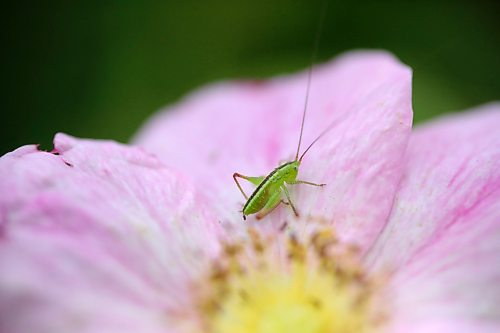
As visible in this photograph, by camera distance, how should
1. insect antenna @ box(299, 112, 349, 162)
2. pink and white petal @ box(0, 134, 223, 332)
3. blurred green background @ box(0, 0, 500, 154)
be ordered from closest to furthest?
pink and white petal @ box(0, 134, 223, 332), insect antenna @ box(299, 112, 349, 162), blurred green background @ box(0, 0, 500, 154)

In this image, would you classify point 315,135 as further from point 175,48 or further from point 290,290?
point 175,48

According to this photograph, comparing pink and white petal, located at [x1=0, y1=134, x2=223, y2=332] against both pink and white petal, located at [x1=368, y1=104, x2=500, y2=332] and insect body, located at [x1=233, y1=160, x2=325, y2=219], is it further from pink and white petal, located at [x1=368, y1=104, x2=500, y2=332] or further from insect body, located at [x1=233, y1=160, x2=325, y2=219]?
pink and white petal, located at [x1=368, y1=104, x2=500, y2=332]

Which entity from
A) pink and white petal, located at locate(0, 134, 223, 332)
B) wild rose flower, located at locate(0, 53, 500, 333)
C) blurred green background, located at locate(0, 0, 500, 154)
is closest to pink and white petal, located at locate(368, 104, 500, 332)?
wild rose flower, located at locate(0, 53, 500, 333)

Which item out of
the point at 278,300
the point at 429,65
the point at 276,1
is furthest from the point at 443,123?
the point at 276,1

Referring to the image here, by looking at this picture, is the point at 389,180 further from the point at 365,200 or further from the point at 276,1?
the point at 276,1

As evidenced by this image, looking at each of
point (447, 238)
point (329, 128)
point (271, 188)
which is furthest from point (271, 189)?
point (447, 238)

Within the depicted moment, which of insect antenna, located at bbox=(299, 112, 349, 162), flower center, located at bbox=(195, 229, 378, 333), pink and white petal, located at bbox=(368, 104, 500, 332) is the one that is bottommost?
flower center, located at bbox=(195, 229, 378, 333)

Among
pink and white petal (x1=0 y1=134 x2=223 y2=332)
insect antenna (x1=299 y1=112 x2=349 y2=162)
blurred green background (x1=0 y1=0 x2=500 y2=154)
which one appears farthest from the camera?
blurred green background (x1=0 y1=0 x2=500 y2=154)
